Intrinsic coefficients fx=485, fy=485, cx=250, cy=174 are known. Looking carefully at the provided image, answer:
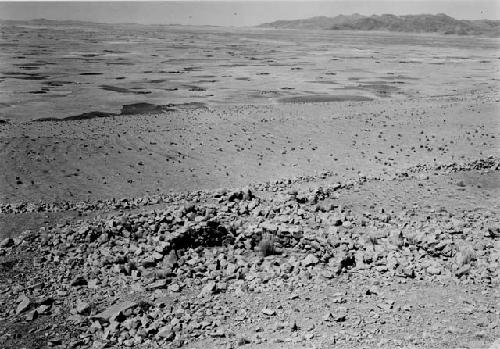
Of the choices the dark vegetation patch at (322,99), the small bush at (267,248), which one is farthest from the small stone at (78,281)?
the dark vegetation patch at (322,99)

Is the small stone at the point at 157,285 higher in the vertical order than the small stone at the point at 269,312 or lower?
lower

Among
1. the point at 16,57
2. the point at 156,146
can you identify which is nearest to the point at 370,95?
the point at 156,146

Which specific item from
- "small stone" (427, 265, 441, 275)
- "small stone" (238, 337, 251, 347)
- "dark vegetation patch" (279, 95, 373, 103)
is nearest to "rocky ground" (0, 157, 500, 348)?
"small stone" (427, 265, 441, 275)

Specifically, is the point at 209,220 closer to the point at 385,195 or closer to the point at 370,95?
the point at 385,195

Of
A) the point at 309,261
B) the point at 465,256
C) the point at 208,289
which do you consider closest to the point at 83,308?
the point at 208,289

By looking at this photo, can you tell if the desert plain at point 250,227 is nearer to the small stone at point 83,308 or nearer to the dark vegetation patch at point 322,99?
the small stone at point 83,308
